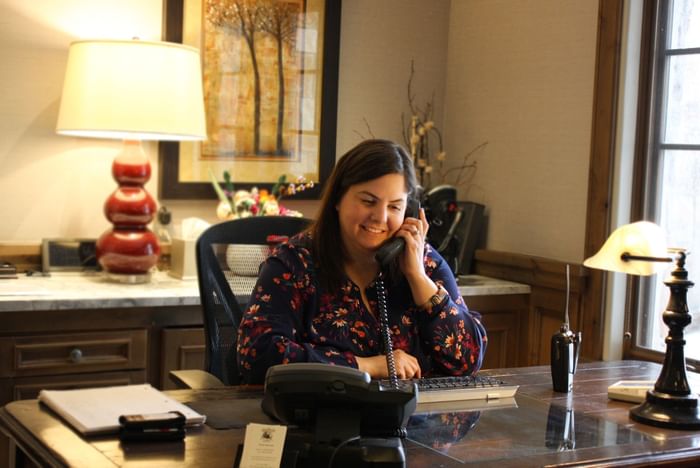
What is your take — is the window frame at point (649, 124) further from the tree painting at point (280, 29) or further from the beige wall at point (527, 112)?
the tree painting at point (280, 29)

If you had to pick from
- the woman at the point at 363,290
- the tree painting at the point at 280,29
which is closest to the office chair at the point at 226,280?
the woman at the point at 363,290

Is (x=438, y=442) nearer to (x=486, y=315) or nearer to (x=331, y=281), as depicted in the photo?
(x=331, y=281)

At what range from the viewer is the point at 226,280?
8.45 feet

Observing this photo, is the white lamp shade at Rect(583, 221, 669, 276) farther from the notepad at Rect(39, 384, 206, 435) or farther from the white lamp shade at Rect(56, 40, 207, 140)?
the white lamp shade at Rect(56, 40, 207, 140)

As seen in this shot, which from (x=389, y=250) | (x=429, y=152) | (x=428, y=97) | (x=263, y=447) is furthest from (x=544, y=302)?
(x=263, y=447)

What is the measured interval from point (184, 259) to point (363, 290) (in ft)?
3.91

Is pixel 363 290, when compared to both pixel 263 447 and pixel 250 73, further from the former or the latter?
pixel 250 73

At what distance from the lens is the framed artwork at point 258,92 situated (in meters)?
3.60

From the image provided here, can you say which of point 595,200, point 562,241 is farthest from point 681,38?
point 562,241

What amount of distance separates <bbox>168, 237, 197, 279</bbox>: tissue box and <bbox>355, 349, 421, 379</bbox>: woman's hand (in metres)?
1.28

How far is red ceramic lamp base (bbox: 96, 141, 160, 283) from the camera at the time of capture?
327 cm

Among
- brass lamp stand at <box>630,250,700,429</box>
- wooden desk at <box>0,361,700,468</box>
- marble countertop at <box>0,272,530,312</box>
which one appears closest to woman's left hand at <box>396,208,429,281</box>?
wooden desk at <box>0,361,700,468</box>

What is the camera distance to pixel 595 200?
11.2 feet

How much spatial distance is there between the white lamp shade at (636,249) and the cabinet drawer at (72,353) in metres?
1.59
